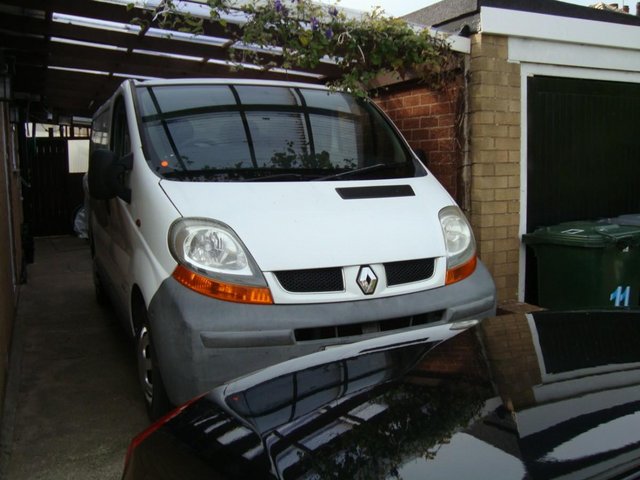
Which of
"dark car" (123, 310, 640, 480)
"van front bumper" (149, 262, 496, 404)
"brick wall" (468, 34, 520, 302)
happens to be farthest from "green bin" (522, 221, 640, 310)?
"dark car" (123, 310, 640, 480)

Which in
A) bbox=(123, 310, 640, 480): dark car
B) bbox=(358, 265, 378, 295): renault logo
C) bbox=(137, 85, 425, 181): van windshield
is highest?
bbox=(137, 85, 425, 181): van windshield

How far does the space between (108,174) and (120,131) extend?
2.96ft

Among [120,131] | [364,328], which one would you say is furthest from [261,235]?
[120,131]

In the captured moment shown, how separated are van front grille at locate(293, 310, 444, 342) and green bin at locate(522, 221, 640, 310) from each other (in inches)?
82.6

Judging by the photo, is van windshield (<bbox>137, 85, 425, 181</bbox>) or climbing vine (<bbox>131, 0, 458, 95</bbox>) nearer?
van windshield (<bbox>137, 85, 425, 181</bbox>)

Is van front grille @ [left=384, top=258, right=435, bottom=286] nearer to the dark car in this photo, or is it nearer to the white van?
the white van

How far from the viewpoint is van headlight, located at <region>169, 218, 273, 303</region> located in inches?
117

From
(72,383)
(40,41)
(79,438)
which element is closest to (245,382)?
(79,438)

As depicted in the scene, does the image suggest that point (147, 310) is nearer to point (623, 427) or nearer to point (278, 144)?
point (278, 144)

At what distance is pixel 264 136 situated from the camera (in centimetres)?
399

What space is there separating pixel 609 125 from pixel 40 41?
18.7 feet

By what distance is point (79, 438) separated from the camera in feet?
11.6

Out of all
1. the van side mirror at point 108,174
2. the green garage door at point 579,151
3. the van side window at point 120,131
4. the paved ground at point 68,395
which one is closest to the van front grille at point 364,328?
the paved ground at point 68,395

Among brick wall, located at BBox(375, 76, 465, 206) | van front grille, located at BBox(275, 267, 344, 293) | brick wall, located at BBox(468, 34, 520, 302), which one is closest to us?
van front grille, located at BBox(275, 267, 344, 293)
